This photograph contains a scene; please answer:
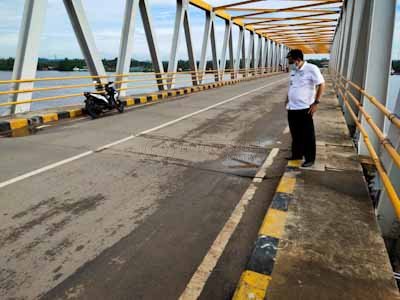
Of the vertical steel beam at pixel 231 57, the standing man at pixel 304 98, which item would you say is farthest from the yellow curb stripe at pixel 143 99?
the vertical steel beam at pixel 231 57

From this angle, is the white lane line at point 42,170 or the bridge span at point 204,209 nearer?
the bridge span at point 204,209

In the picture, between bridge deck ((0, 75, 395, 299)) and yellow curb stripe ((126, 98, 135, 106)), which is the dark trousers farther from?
yellow curb stripe ((126, 98, 135, 106))

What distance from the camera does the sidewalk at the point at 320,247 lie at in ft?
6.34

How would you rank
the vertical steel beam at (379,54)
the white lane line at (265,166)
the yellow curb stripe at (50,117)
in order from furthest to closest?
the yellow curb stripe at (50,117)
the vertical steel beam at (379,54)
the white lane line at (265,166)

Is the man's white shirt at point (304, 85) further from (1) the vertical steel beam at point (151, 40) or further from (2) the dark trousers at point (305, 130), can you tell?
(1) the vertical steel beam at point (151, 40)

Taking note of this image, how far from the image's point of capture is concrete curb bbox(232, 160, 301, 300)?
1958 millimetres

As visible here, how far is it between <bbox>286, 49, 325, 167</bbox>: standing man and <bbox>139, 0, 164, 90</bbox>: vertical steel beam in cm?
1169

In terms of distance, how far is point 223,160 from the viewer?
513 centimetres

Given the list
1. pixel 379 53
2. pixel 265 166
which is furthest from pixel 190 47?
pixel 265 166

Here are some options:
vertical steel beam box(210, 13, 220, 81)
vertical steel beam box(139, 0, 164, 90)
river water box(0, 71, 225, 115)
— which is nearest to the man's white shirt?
river water box(0, 71, 225, 115)

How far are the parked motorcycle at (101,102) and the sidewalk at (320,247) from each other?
23.1ft

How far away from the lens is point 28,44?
28.6ft

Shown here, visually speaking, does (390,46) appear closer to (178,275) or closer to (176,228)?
(176,228)

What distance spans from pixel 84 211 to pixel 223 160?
8.16ft
